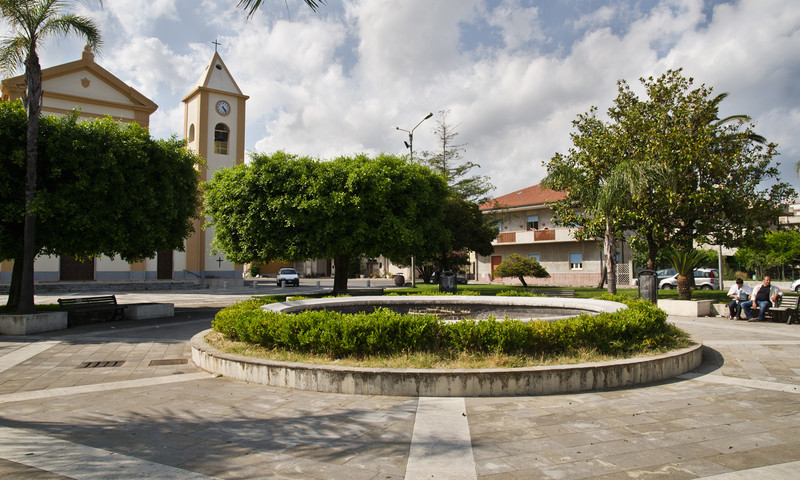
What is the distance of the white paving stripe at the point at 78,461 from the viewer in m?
3.71

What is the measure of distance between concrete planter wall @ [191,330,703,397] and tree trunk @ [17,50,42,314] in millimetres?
8952

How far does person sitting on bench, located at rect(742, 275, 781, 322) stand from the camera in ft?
45.6

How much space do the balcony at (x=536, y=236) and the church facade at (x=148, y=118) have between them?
21.4 m

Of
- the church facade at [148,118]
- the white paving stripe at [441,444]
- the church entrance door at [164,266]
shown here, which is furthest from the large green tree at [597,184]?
the church entrance door at [164,266]

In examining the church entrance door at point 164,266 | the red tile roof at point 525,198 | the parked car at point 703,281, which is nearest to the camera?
the parked car at point 703,281

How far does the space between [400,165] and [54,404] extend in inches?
569

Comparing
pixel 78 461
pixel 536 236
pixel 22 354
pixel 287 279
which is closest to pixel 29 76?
pixel 22 354

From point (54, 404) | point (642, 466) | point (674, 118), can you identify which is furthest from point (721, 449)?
point (674, 118)

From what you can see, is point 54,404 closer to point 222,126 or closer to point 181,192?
point 181,192

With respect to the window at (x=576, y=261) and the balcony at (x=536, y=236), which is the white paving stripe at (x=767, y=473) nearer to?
the balcony at (x=536, y=236)

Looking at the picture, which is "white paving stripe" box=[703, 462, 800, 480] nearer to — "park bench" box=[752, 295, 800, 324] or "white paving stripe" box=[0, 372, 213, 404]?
"white paving stripe" box=[0, 372, 213, 404]

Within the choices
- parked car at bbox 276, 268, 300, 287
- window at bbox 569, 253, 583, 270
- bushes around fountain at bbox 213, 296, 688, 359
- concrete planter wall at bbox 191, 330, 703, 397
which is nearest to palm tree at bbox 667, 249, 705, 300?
bushes around fountain at bbox 213, 296, 688, 359

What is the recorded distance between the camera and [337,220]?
17.2m

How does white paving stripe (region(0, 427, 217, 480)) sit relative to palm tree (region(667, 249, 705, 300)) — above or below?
below
